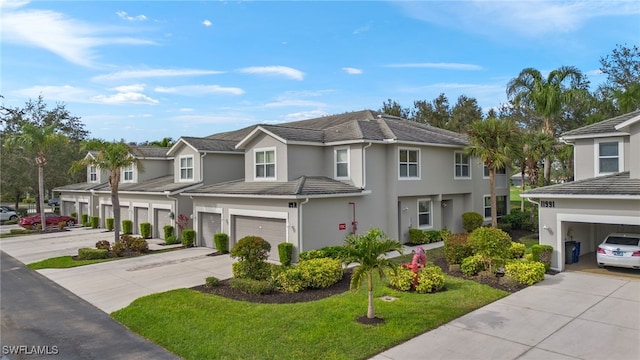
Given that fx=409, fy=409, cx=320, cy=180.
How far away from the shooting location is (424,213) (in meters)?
22.7

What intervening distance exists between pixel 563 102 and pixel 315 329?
83.7 ft

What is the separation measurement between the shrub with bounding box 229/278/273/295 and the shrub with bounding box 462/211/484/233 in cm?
1517

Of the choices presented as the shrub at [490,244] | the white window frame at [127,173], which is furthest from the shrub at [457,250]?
the white window frame at [127,173]

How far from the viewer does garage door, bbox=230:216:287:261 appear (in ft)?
59.2

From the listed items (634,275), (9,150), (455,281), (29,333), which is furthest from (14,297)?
(9,150)

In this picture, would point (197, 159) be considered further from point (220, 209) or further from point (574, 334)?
point (574, 334)

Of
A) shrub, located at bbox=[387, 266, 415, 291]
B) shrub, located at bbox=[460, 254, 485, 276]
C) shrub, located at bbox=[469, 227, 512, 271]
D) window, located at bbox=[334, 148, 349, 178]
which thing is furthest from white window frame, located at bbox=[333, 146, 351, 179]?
shrub, located at bbox=[387, 266, 415, 291]

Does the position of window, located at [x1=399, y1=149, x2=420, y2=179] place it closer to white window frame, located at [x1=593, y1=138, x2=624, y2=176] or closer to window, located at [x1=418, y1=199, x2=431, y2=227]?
window, located at [x1=418, y1=199, x2=431, y2=227]

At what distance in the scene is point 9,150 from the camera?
39469mm

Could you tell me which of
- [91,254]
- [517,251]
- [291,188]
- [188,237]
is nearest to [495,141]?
[517,251]

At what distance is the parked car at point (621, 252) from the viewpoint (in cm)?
1372

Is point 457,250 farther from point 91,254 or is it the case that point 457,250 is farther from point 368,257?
point 91,254

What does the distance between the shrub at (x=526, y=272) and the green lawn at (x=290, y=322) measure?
1.34m

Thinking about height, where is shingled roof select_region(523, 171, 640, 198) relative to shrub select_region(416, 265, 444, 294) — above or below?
above
